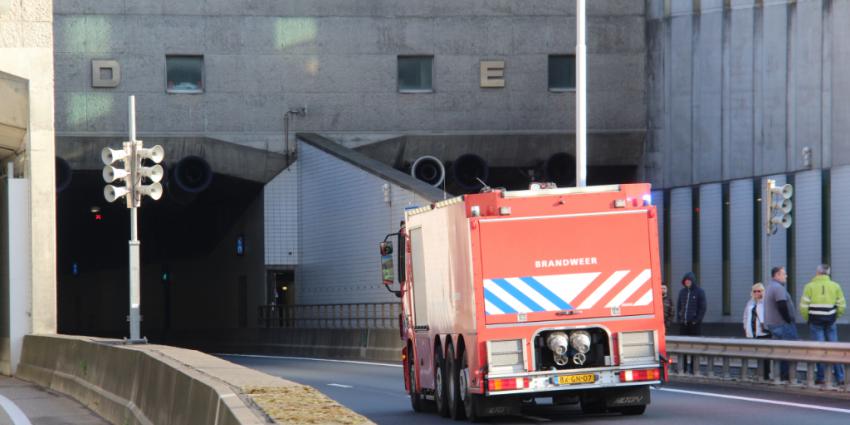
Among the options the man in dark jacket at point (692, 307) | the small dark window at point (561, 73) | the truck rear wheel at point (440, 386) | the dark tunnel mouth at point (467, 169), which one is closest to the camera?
the truck rear wheel at point (440, 386)

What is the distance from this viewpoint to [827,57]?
143ft

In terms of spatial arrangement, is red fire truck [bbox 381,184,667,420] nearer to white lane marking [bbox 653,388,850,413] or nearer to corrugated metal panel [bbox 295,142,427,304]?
white lane marking [bbox 653,388,850,413]

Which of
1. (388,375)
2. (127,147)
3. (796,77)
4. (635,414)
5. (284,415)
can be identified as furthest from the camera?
(796,77)

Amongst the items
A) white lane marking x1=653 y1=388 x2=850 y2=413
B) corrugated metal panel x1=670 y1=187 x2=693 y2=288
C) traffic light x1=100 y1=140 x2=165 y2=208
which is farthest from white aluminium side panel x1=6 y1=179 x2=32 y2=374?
corrugated metal panel x1=670 y1=187 x2=693 y2=288

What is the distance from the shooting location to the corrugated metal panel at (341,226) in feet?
148

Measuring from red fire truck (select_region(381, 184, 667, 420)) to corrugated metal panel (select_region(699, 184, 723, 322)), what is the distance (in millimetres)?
28860

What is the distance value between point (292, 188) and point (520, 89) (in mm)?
8062

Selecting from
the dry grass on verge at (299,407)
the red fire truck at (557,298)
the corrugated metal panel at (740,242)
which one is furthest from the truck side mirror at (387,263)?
the corrugated metal panel at (740,242)

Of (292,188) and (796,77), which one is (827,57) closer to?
(796,77)

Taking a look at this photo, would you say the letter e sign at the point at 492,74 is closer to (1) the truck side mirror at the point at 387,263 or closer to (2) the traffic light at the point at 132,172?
(2) the traffic light at the point at 132,172

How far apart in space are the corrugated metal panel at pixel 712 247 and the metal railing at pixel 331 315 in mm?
9584

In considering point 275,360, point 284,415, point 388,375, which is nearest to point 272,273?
point 275,360

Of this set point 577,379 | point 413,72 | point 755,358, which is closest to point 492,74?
point 413,72

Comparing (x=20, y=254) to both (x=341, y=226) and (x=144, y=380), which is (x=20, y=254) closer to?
(x=144, y=380)
